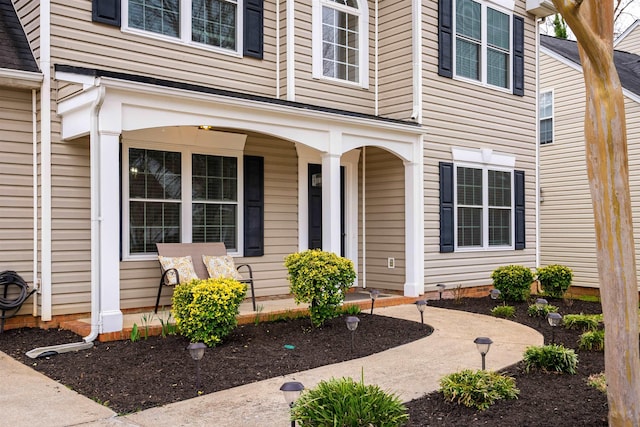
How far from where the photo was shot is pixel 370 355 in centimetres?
534

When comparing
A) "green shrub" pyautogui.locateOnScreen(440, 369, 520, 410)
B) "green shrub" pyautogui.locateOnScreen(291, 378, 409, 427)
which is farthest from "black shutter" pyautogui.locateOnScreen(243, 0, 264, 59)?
"green shrub" pyautogui.locateOnScreen(291, 378, 409, 427)

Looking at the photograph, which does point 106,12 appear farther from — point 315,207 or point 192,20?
point 315,207

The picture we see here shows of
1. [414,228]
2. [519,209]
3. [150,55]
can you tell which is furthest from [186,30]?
[519,209]

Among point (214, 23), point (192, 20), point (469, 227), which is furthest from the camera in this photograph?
point (469, 227)

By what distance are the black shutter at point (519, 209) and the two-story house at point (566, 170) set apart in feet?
11.3

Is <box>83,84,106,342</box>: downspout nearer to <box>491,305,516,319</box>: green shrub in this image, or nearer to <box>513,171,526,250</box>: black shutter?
<box>491,305,516,319</box>: green shrub

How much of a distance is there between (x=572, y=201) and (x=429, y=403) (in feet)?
36.8

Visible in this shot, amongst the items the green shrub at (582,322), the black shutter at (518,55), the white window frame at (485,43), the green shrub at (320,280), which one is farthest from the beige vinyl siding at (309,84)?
the green shrub at (582,322)

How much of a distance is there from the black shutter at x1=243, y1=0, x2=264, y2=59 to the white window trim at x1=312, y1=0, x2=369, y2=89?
85cm

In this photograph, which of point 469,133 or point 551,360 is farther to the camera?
point 469,133

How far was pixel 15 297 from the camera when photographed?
6.09 meters

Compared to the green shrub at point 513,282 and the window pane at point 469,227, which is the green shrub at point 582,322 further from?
the window pane at point 469,227

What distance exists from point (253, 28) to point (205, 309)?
439cm

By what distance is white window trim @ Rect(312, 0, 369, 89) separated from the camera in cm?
852
